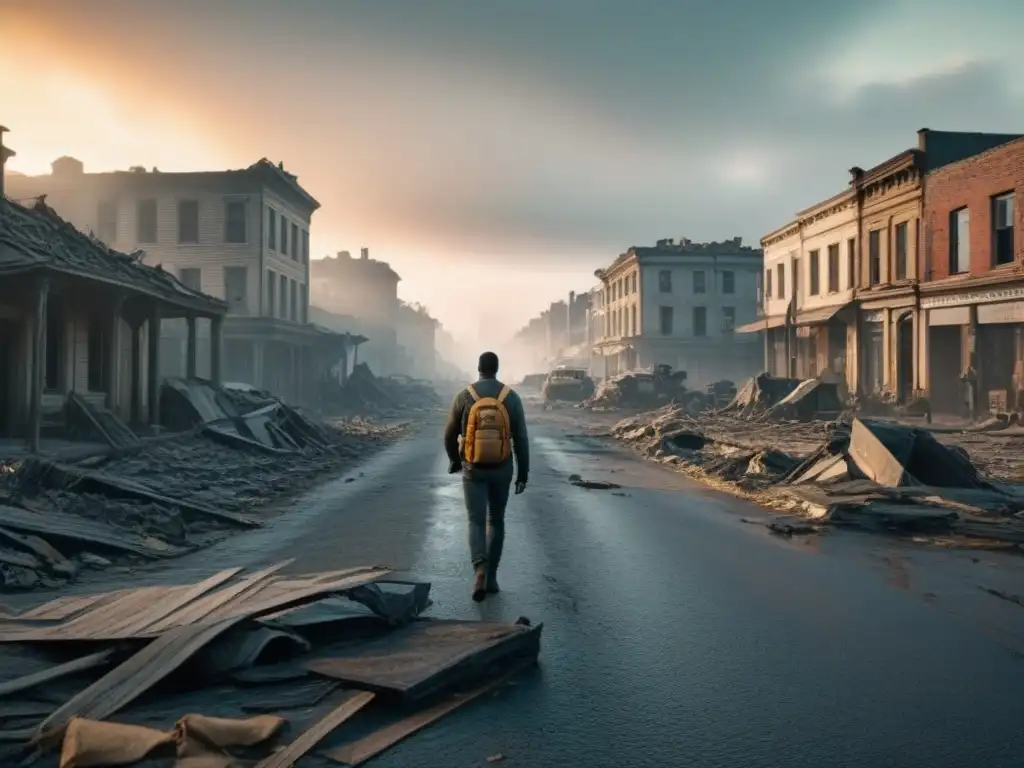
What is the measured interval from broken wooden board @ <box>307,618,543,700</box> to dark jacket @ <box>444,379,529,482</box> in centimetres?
205

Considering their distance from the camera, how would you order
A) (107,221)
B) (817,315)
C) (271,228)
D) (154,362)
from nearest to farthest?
(154,362) → (817,315) → (107,221) → (271,228)

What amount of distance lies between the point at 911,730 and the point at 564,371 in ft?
176

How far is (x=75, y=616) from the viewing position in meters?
5.81

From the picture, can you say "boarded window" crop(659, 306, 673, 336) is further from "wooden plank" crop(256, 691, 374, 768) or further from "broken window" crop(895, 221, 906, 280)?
"wooden plank" crop(256, 691, 374, 768)

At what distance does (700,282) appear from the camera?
6994 centimetres

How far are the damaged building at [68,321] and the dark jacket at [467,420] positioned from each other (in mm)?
10174

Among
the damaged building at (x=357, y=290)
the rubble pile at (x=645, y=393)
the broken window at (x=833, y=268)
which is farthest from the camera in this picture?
the damaged building at (x=357, y=290)

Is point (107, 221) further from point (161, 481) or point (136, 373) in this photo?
point (161, 481)

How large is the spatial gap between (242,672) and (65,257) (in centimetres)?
1407

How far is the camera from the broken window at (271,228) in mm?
44438

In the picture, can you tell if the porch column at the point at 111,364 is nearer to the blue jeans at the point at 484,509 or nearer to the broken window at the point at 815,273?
the blue jeans at the point at 484,509

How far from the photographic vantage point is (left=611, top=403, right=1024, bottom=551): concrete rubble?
34.1 ft

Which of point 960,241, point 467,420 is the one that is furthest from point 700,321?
point 467,420

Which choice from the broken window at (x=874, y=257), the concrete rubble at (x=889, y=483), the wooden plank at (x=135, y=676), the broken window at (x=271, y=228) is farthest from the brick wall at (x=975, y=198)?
the broken window at (x=271, y=228)
